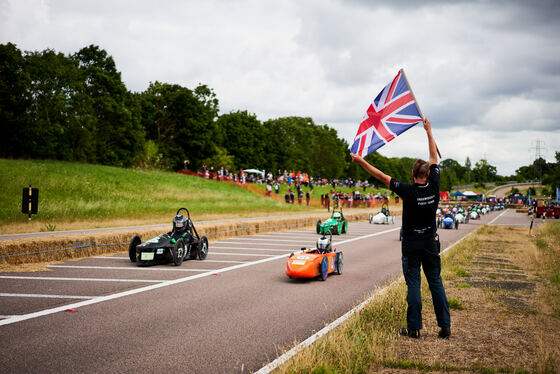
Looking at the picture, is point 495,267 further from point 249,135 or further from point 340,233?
point 249,135

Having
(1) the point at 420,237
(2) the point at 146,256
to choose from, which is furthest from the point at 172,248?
(1) the point at 420,237

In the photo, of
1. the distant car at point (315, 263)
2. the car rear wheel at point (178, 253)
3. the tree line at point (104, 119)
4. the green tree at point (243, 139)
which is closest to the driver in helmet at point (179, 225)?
the car rear wheel at point (178, 253)

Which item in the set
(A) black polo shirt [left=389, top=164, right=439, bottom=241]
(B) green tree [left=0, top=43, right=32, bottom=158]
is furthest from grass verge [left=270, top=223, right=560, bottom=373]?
(B) green tree [left=0, top=43, right=32, bottom=158]

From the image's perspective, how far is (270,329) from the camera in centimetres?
658

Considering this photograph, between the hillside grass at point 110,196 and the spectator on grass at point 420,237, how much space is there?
17.7 meters

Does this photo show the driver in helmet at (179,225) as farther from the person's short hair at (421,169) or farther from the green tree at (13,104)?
the green tree at (13,104)

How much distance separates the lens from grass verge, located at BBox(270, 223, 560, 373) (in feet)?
16.0

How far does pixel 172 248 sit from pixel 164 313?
485 centimetres

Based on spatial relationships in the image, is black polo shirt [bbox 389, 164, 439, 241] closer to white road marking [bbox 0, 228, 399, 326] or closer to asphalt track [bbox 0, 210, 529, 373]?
asphalt track [bbox 0, 210, 529, 373]

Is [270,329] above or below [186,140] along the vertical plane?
below

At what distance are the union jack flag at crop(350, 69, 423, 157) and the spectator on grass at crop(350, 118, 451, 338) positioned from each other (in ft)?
6.03

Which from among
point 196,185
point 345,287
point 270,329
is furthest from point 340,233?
point 196,185

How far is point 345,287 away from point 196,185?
4074cm

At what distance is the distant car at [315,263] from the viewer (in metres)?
10.3
